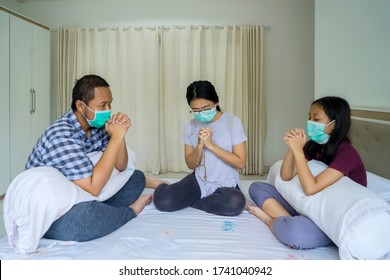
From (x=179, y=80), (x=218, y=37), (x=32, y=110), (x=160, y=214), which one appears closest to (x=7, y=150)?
(x=32, y=110)

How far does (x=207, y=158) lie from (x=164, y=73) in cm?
248

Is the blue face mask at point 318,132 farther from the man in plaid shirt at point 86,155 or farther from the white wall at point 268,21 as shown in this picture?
the white wall at point 268,21

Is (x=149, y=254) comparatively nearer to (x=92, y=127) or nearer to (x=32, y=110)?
(x=92, y=127)

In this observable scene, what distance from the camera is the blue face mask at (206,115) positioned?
1.97m

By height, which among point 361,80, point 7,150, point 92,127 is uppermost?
point 361,80

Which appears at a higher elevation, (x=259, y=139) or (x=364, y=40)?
(x=364, y=40)

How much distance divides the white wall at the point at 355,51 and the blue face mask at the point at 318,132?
0.53 meters

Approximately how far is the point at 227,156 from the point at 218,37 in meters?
2.64

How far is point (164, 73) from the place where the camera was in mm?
4250

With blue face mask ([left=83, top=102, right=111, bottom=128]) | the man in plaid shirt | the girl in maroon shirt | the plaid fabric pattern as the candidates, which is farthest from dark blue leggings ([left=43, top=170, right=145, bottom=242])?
the girl in maroon shirt

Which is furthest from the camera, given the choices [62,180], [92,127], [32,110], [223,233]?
[32,110]

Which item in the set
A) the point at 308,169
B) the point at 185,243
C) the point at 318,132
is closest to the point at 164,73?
the point at 318,132

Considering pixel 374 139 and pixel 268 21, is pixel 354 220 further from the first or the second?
pixel 268 21

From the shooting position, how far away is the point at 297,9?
411cm
